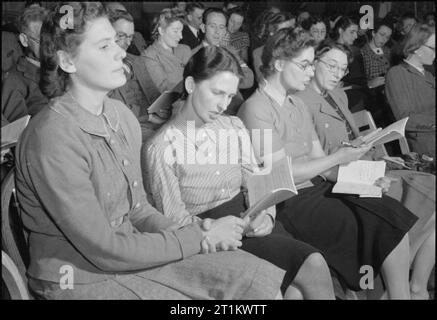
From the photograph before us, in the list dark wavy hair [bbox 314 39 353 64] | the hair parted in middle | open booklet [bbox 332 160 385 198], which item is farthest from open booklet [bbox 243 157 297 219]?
the hair parted in middle

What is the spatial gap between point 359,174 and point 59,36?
1.24m

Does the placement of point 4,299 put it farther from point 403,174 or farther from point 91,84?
point 403,174

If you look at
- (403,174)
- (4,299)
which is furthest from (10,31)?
(403,174)

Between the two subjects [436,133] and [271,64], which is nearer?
[271,64]

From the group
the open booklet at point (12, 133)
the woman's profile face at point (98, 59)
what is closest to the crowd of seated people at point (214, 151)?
the woman's profile face at point (98, 59)

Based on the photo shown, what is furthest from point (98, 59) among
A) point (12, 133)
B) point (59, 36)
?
point (12, 133)

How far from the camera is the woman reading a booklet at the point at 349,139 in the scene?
2209 mm

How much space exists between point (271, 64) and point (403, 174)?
2.35 feet

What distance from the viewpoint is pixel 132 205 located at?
5.31 ft

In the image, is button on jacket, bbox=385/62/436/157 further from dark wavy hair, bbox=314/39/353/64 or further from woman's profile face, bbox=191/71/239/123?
woman's profile face, bbox=191/71/239/123

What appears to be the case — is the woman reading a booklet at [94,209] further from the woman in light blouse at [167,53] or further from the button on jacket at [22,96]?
the woman in light blouse at [167,53]

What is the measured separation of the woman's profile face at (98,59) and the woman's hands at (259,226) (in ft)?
1.81

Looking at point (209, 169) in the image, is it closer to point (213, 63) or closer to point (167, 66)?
point (213, 63)

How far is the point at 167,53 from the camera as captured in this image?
275cm
